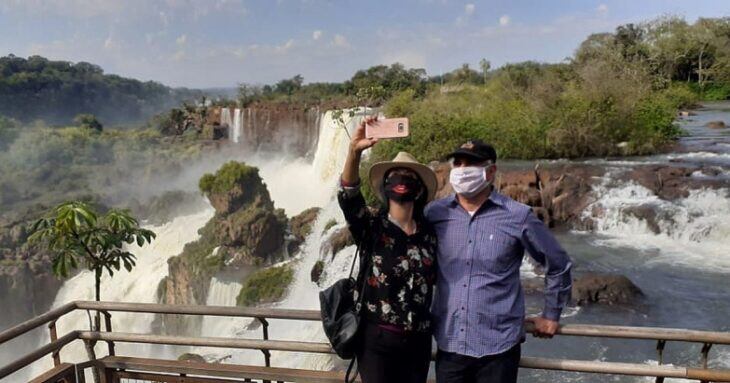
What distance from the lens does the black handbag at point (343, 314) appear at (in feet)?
7.45

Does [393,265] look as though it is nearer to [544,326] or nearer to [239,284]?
[544,326]

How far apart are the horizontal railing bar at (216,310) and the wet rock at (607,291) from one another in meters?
6.91

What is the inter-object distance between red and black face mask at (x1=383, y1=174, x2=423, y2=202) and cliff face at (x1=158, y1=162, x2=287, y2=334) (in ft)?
45.2

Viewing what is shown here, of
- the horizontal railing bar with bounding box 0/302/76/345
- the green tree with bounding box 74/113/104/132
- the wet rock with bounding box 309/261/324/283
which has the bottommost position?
the wet rock with bounding box 309/261/324/283

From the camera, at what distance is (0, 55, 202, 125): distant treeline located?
84.8 m

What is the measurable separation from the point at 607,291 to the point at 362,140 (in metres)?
7.53

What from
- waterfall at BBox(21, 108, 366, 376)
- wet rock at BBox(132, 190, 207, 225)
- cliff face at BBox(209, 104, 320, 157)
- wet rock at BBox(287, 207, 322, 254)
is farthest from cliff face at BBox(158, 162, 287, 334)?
cliff face at BBox(209, 104, 320, 157)

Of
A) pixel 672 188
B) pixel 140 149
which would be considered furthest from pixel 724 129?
pixel 140 149

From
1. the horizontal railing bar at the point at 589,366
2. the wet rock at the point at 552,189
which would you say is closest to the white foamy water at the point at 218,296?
the wet rock at the point at 552,189

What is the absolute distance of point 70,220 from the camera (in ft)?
13.0

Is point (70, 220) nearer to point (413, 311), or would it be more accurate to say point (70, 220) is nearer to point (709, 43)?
point (413, 311)

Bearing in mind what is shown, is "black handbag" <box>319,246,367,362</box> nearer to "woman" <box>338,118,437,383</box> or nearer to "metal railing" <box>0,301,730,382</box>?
"woman" <box>338,118,437,383</box>

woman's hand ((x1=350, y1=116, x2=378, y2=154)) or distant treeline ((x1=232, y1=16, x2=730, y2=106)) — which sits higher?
distant treeline ((x1=232, y1=16, x2=730, y2=106))

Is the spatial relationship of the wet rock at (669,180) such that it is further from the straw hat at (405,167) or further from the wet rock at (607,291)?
the straw hat at (405,167)
